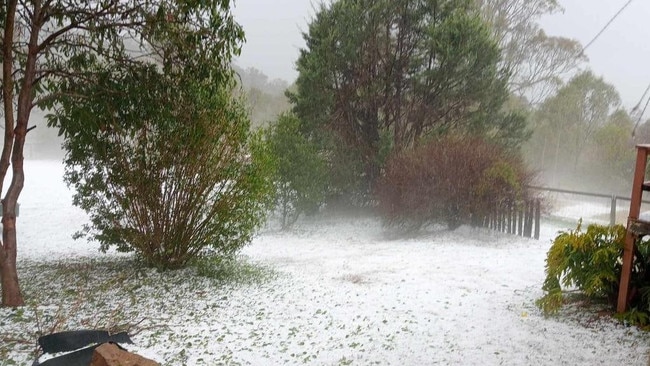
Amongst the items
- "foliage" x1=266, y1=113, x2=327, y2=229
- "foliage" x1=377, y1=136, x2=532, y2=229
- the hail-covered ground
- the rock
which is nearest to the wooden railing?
"foliage" x1=377, y1=136, x2=532, y2=229

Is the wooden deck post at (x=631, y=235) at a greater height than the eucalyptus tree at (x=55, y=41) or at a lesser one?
lesser

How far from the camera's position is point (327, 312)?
457cm

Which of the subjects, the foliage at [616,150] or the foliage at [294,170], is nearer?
the foliage at [294,170]

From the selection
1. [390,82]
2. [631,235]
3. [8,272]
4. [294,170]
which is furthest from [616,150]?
[8,272]

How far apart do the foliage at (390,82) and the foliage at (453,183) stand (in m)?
2.23

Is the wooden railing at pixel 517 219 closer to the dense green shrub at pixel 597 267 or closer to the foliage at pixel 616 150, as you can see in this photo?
the dense green shrub at pixel 597 267

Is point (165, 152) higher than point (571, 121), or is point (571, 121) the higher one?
point (571, 121)

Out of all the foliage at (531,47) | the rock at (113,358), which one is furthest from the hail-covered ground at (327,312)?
the foliage at (531,47)

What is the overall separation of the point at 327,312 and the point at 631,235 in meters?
2.69

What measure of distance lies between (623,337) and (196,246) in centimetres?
464

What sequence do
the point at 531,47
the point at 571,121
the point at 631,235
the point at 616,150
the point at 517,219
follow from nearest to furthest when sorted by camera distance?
the point at 631,235 < the point at 517,219 < the point at 616,150 < the point at 571,121 < the point at 531,47

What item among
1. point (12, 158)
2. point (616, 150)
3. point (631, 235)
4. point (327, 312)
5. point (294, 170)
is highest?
point (616, 150)

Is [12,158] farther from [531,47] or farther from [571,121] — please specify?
[531,47]

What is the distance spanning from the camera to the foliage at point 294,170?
38.0ft
